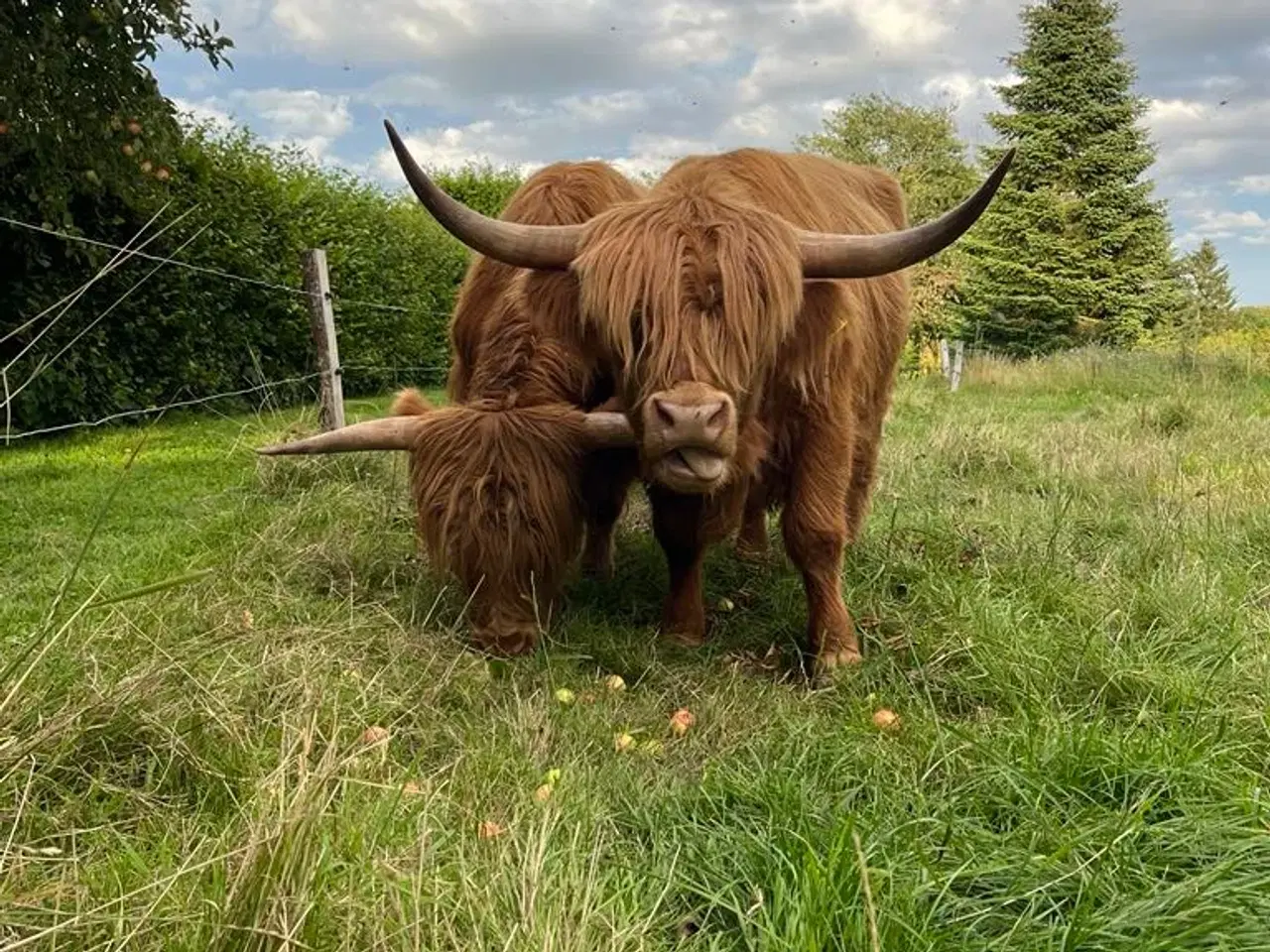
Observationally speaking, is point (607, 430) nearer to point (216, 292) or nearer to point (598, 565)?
point (598, 565)

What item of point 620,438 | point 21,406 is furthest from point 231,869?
point 21,406

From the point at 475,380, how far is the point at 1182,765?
2706 mm

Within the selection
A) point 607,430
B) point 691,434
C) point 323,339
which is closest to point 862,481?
point 607,430

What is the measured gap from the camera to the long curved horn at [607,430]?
3631 mm

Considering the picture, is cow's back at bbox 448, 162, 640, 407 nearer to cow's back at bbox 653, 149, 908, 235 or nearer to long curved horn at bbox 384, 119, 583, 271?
long curved horn at bbox 384, 119, 583, 271

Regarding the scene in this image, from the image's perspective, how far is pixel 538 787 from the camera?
248 centimetres

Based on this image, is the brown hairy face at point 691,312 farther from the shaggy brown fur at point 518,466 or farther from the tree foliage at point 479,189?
the tree foliage at point 479,189

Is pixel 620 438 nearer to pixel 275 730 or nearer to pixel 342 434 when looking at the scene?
pixel 342 434

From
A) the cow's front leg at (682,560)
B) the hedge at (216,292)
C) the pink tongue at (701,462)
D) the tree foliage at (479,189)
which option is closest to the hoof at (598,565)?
the cow's front leg at (682,560)

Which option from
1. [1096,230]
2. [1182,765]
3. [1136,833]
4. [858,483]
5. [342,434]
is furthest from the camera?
[1096,230]

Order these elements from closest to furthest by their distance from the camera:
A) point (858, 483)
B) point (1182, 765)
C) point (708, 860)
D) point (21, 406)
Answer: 1. point (708, 860)
2. point (1182, 765)
3. point (858, 483)
4. point (21, 406)

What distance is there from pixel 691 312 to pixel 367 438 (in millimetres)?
1520

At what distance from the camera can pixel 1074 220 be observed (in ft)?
99.5

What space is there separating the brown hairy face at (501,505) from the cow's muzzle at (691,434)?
2.07ft
